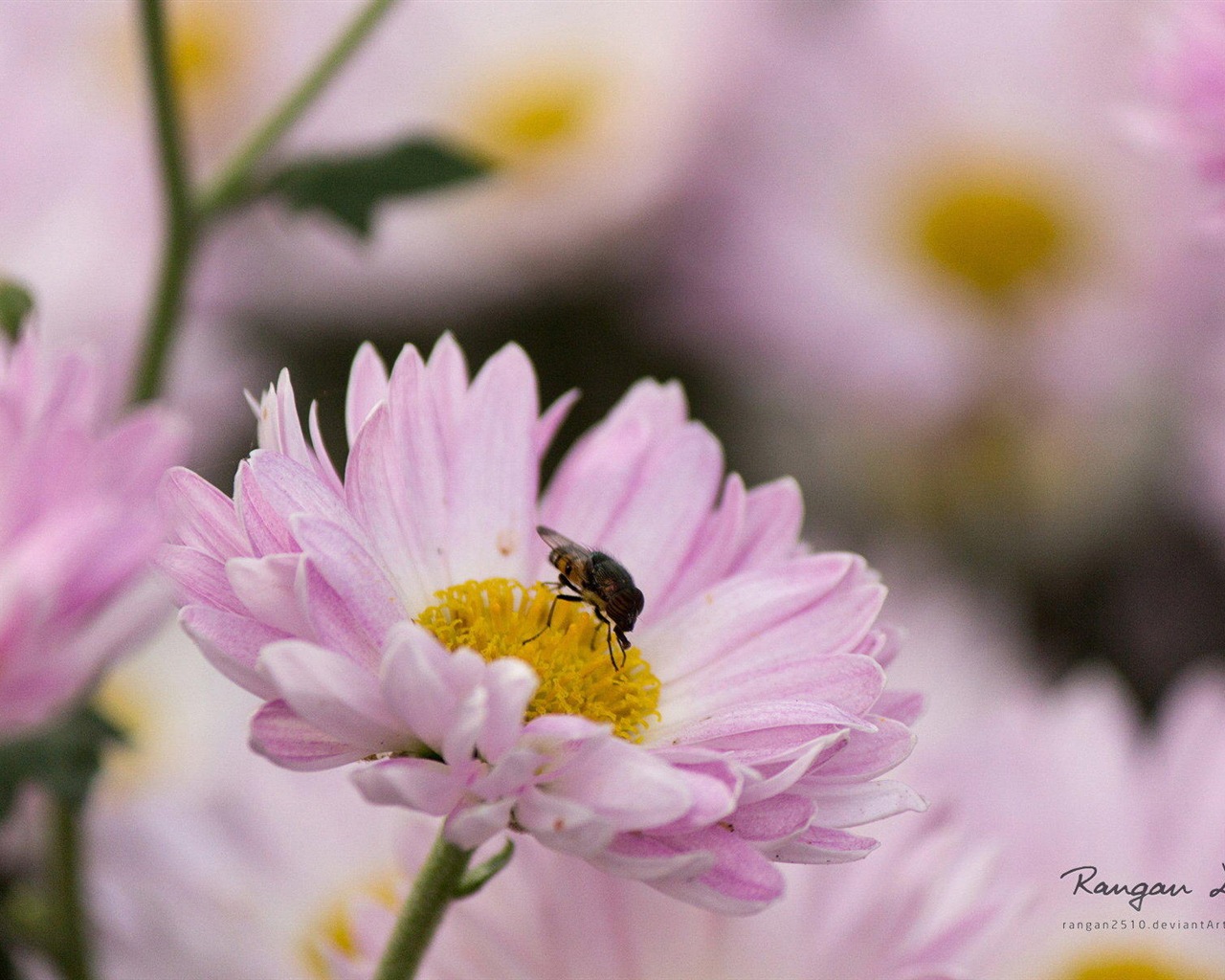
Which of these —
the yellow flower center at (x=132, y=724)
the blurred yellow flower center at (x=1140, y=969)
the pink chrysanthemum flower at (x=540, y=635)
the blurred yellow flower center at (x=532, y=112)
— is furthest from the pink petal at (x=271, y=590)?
the blurred yellow flower center at (x=532, y=112)

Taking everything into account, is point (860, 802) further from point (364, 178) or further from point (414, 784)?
point (364, 178)

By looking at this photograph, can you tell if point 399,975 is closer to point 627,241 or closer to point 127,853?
point 127,853

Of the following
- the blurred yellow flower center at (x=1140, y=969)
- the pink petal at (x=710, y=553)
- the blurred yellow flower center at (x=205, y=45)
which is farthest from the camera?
the blurred yellow flower center at (x=205, y=45)

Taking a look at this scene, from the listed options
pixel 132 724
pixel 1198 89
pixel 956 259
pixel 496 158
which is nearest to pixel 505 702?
pixel 1198 89

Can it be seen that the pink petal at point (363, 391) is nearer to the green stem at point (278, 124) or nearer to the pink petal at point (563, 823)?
the pink petal at point (563, 823)

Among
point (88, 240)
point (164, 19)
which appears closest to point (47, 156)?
point (88, 240)
